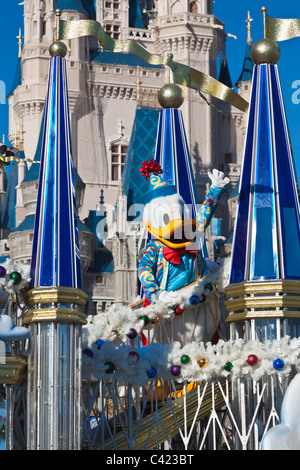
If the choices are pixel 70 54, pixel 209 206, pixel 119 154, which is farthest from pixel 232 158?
pixel 209 206

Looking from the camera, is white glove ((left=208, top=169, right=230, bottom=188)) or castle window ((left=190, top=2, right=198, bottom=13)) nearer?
white glove ((left=208, top=169, right=230, bottom=188))

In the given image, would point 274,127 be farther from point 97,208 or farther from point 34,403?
point 97,208

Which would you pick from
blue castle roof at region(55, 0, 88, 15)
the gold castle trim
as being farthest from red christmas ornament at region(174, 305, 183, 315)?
blue castle roof at region(55, 0, 88, 15)

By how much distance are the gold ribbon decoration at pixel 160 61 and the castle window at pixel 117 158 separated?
3191 cm

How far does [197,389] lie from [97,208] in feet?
107

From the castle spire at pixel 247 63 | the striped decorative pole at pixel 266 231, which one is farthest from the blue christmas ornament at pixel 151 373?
the castle spire at pixel 247 63

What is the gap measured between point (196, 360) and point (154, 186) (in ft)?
8.42

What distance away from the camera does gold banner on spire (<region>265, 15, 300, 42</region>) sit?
847 centimetres

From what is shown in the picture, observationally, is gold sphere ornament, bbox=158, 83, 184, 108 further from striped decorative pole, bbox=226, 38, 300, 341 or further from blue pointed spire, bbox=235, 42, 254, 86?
blue pointed spire, bbox=235, 42, 254, 86

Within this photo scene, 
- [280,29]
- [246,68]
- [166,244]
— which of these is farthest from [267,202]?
[246,68]

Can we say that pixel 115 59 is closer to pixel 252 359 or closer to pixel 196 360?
pixel 196 360

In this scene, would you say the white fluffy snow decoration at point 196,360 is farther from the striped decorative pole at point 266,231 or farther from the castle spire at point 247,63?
the castle spire at point 247,63

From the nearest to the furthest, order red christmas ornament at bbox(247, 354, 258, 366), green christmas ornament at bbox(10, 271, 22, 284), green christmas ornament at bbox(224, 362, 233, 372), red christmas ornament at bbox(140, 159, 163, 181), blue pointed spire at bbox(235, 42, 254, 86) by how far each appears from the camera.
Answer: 1. green christmas ornament at bbox(10, 271, 22, 284)
2. red christmas ornament at bbox(247, 354, 258, 366)
3. green christmas ornament at bbox(224, 362, 233, 372)
4. red christmas ornament at bbox(140, 159, 163, 181)
5. blue pointed spire at bbox(235, 42, 254, 86)

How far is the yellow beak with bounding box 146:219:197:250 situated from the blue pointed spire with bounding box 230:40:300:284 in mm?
1716
